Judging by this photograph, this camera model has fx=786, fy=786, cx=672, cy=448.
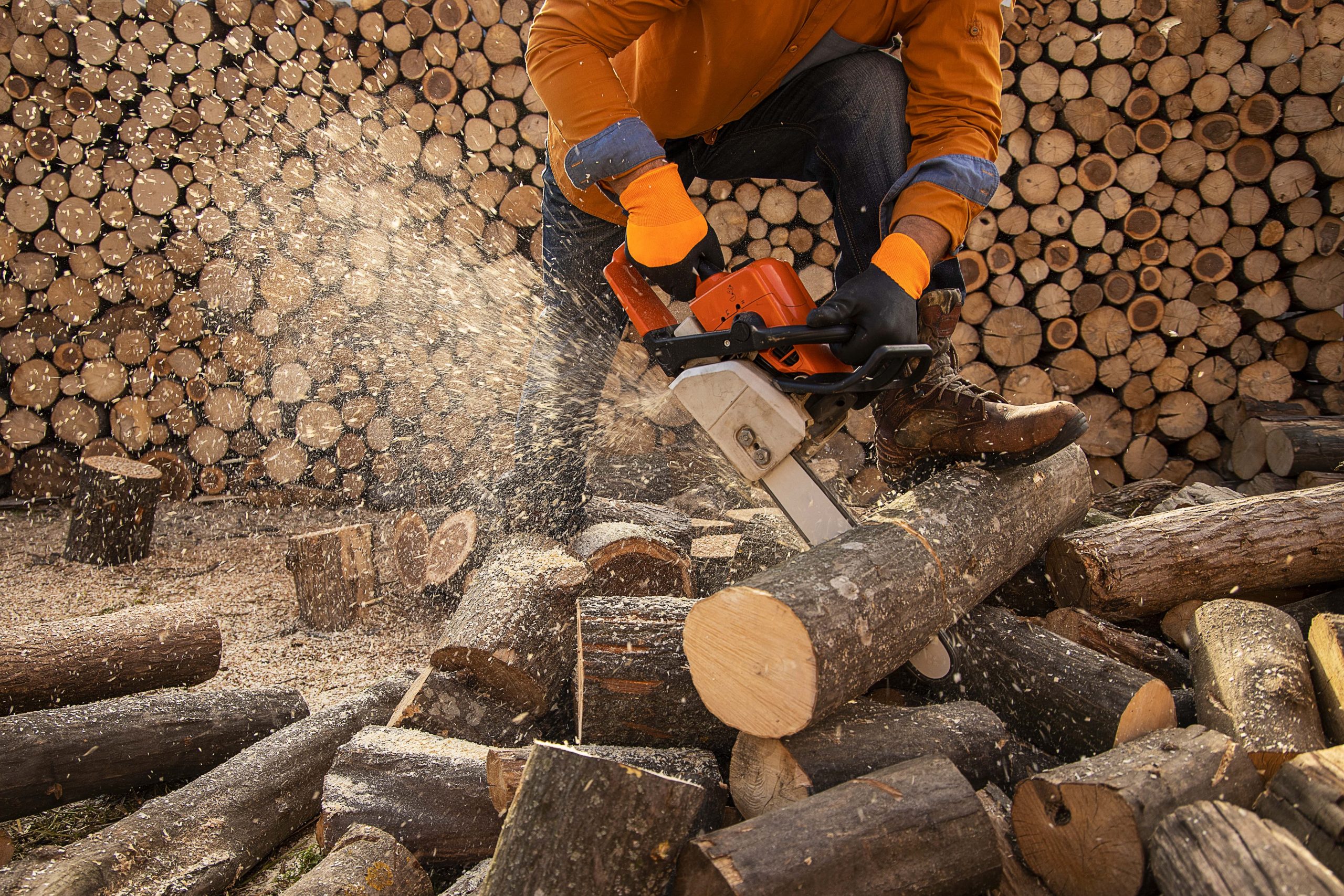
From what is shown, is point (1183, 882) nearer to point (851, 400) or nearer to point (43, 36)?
point (851, 400)

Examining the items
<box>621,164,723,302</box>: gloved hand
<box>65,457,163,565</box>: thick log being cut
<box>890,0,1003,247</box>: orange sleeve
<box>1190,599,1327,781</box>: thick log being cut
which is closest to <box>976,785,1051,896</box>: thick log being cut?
<box>1190,599,1327,781</box>: thick log being cut

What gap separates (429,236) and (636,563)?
9.38ft

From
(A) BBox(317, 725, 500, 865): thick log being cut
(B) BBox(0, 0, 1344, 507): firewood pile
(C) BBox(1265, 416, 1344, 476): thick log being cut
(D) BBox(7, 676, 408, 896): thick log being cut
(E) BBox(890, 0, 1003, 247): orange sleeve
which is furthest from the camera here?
(B) BBox(0, 0, 1344, 507): firewood pile

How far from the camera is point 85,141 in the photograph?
4.13m

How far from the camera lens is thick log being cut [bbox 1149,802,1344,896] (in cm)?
100

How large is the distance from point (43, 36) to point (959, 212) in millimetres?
4754

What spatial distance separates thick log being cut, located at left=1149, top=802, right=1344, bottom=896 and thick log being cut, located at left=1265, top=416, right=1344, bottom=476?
3548 mm

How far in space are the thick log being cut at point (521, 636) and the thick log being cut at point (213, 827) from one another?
14.2 inches

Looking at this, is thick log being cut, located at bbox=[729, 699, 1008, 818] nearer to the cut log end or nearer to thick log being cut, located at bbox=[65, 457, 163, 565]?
the cut log end

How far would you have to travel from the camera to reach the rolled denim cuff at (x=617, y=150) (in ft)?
6.03

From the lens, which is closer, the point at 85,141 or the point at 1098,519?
the point at 1098,519

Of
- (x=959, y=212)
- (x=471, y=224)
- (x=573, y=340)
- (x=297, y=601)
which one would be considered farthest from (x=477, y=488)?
(x=959, y=212)

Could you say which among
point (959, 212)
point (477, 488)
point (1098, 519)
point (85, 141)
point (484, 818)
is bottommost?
point (1098, 519)

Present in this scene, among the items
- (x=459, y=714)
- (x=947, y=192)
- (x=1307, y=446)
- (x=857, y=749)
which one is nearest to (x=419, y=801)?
(x=459, y=714)
